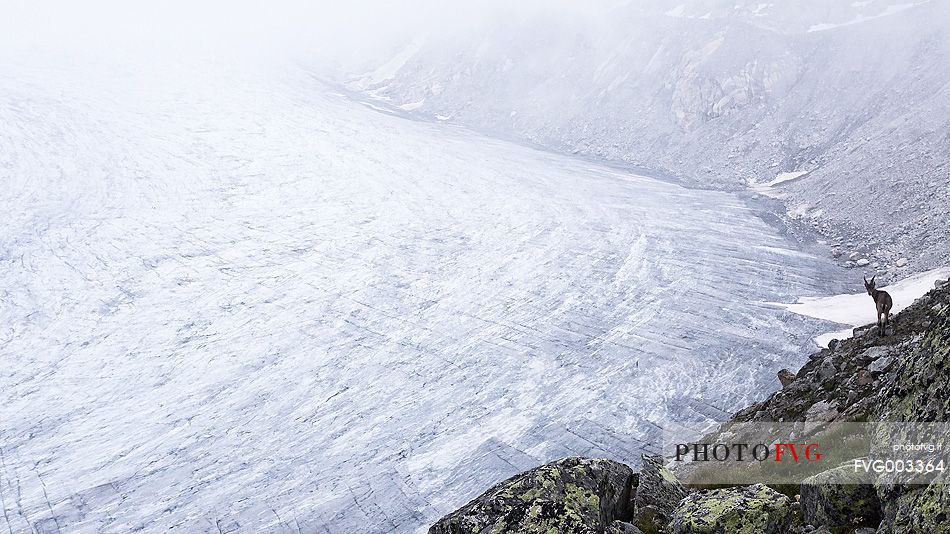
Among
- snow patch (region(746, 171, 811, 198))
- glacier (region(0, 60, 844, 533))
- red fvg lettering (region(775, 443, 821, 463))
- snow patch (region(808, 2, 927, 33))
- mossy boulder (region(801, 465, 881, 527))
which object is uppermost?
snow patch (region(808, 2, 927, 33))

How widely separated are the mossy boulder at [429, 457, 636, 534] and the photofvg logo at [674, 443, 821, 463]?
2808mm

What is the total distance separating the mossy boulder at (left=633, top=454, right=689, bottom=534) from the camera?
247 inches

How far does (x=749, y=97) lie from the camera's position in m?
45.9

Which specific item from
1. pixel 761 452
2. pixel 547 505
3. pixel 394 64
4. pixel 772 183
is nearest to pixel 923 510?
pixel 547 505

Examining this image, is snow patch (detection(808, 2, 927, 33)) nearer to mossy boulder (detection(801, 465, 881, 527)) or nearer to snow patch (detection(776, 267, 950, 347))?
snow patch (detection(776, 267, 950, 347))

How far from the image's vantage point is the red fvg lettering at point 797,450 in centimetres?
710

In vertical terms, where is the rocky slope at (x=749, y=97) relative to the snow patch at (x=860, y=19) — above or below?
below

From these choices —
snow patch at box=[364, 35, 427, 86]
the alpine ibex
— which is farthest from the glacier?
snow patch at box=[364, 35, 427, 86]

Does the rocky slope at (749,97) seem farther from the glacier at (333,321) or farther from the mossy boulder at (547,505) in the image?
the mossy boulder at (547,505)

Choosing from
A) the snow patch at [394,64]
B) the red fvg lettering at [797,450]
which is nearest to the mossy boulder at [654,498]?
the red fvg lettering at [797,450]

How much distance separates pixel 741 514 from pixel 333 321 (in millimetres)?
18671

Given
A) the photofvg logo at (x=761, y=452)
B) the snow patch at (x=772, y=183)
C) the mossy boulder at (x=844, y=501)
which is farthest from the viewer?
the snow patch at (x=772, y=183)

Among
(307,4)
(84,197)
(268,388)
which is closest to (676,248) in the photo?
(268,388)

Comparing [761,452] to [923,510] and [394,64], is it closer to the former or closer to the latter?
[923,510]
